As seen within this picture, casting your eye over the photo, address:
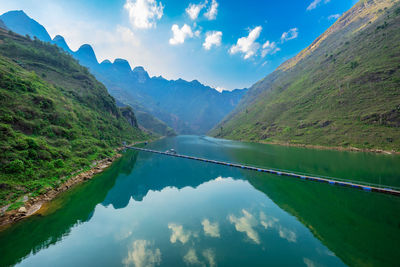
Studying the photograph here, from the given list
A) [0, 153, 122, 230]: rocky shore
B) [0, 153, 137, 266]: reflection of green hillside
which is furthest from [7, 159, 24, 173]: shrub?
[0, 153, 137, 266]: reflection of green hillside

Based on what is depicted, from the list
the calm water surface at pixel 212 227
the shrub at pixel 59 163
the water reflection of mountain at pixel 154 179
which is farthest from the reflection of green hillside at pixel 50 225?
the shrub at pixel 59 163

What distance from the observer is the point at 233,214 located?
63.8 ft

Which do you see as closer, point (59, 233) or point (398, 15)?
point (59, 233)

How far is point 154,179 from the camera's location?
35.6 metres

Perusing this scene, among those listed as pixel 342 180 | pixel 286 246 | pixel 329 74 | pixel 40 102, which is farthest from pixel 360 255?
pixel 329 74

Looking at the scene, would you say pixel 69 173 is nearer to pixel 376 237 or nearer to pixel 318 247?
pixel 318 247

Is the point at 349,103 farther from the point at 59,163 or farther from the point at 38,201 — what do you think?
the point at 38,201

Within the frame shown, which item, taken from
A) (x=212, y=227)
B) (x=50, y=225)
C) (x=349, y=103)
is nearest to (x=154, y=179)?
(x=50, y=225)

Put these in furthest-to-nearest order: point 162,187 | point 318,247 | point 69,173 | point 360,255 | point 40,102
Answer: point 40,102
point 162,187
point 69,173
point 318,247
point 360,255

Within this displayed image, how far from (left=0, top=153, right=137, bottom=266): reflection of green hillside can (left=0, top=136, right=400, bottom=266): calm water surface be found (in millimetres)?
80

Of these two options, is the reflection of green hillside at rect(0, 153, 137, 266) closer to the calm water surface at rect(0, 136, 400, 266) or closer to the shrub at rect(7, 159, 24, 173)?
the calm water surface at rect(0, 136, 400, 266)

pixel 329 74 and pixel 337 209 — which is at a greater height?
pixel 329 74

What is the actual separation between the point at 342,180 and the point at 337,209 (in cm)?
1272

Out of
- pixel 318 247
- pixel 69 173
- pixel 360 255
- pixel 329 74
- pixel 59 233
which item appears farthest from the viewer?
pixel 329 74
